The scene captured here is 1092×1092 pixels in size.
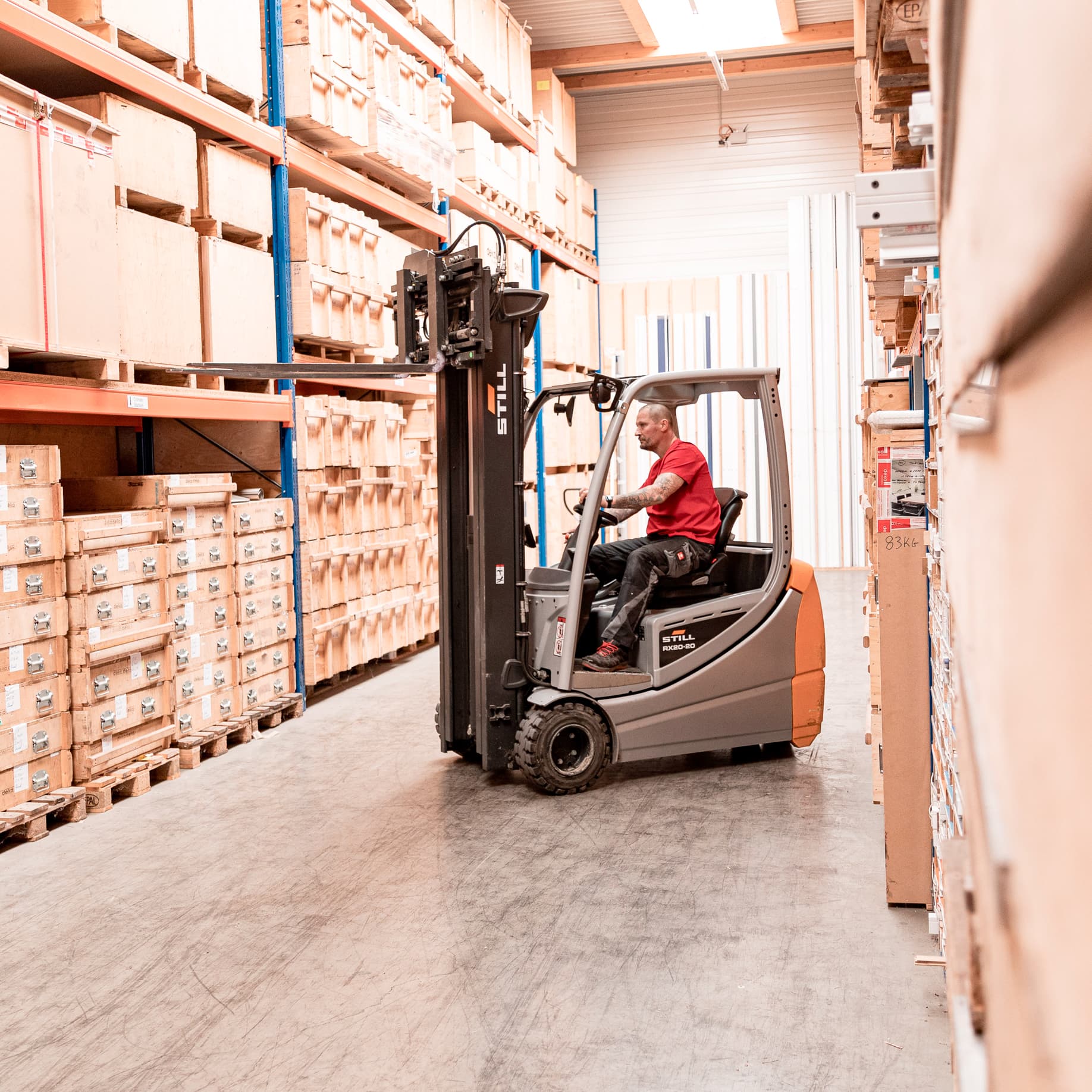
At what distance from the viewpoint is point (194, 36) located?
23.2 feet

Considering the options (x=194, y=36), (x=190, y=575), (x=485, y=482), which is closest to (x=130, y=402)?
(x=190, y=575)

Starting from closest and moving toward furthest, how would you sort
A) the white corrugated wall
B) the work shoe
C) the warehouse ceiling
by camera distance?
the work shoe → the warehouse ceiling → the white corrugated wall

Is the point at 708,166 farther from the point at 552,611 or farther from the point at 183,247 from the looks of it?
the point at 552,611

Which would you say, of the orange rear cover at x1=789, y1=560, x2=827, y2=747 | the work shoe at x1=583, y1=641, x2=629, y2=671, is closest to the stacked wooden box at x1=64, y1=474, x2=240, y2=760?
the work shoe at x1=583, y1=641, x2=629, y2=671

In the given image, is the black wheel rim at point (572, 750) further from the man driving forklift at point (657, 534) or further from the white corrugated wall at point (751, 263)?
the white corrugated wall at point (751, 263)

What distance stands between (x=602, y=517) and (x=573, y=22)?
11.1 meters

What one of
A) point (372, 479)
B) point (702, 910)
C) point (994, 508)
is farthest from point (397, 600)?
point (994, 508)

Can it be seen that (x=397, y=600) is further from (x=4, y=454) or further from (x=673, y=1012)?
(x=673, y=1012)

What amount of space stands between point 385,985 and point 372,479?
599 centimetres

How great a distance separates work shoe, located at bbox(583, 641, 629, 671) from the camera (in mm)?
6281

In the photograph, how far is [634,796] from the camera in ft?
19.8

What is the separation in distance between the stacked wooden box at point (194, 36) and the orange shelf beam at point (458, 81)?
183 centimetres

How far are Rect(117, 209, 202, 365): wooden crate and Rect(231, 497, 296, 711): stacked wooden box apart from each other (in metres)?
1.13

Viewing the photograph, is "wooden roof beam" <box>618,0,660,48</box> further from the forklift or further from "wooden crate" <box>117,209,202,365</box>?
the forklift
